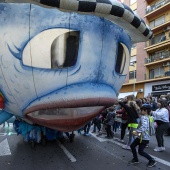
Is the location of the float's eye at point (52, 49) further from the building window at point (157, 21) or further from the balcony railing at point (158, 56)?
the building window at point (157, 21)

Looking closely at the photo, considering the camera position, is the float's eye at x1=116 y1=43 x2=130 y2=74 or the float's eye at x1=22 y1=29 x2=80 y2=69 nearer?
the float's eye at x1=22 y1=29 x2=80 y2=69

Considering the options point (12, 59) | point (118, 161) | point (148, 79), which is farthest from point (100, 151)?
point (148, 79)

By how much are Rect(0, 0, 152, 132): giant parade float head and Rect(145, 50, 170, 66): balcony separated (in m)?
21.5

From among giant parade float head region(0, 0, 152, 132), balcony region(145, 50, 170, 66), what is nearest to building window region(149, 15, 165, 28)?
balcony region(145, 50, 170, 66)

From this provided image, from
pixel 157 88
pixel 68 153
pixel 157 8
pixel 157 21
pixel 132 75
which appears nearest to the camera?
pixel 68 153

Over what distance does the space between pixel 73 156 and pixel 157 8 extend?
2357cm

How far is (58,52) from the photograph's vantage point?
3754 millimetres

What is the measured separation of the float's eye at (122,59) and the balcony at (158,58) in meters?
20.5

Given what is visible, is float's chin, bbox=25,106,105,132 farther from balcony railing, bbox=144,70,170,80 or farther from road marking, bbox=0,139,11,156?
balcony railing, bbox=144,70,170,80

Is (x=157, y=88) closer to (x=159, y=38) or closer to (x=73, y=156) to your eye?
(x=159, y=38)

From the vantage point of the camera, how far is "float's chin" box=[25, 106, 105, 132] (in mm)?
4172

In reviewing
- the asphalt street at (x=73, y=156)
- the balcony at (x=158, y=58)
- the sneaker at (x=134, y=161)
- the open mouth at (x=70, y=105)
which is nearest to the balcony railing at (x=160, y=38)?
the balcony at (x=158, y=58)

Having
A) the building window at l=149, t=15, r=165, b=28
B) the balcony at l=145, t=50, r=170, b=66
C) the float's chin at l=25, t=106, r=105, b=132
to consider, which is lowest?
the float's chin at l=25, t=106, r=105, b=132

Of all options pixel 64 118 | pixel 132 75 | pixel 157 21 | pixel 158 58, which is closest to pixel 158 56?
pixel 158 58
